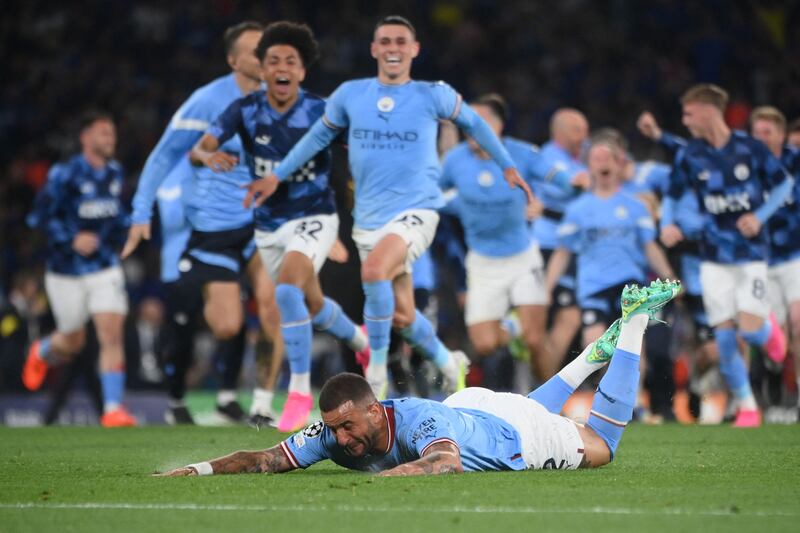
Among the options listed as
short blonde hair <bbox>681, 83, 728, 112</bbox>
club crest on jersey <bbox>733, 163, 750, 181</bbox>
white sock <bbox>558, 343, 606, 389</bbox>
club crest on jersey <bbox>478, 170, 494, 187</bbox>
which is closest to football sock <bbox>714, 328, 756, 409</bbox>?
club crest on jersey <bbox>733, 163, 750, 181</bbox>

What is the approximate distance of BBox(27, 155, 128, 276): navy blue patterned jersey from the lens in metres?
13.1

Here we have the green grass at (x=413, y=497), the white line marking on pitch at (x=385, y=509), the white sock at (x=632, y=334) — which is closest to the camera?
the green grass at (x=413, y=497)

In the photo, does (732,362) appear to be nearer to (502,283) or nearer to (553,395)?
(502,283)

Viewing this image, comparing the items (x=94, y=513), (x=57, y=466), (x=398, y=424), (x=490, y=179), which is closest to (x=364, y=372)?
(x=490, y=179)

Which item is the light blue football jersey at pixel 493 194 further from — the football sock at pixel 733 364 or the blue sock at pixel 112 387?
the blue sock at pixel 112 387

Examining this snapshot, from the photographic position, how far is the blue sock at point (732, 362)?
37.6 ft

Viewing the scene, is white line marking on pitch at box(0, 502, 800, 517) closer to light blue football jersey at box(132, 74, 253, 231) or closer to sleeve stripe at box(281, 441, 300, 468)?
sleeve stripe at box(281, 441, 300, 468)

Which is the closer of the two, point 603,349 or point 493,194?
point 603,349

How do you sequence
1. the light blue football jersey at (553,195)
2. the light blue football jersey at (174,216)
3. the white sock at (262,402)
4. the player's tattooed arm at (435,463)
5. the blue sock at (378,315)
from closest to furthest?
the player's tattooed arm at (435,463)
the blue sock at (378,315)
the white sock at (262,402)
the light blue football jersey at (174,216)
the light blue football jersey at (553,195)

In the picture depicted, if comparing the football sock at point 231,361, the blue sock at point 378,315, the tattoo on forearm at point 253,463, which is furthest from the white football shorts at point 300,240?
the tattoo on forearm at point 253,463

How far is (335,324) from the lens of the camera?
10484 millimetres

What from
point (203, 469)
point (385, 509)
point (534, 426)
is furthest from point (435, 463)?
point (203, 469)

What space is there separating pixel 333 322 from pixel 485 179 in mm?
2871

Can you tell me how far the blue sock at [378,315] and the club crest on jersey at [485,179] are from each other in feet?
10.3
